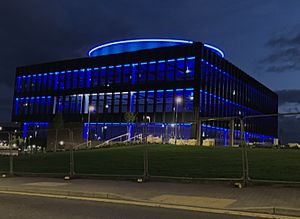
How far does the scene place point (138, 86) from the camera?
67875mm

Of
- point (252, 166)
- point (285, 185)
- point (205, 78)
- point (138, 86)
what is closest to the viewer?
point (285, 185)

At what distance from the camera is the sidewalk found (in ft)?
33.5

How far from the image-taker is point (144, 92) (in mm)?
67438

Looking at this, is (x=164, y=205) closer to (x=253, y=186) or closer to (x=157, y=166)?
(x=253, y=186)

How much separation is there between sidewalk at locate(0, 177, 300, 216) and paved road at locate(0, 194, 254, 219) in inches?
36.5

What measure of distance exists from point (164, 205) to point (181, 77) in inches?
2117

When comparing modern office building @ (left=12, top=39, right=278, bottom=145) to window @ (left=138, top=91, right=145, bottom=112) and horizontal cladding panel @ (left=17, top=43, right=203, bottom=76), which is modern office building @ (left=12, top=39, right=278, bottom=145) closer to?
horizontal cladding panel @ (left=17, top=43, right=203, bottom=76)

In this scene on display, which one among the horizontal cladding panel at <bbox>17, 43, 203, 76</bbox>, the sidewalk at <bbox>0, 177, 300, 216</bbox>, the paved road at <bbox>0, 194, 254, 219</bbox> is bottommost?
the paved road at <bbox>0, 194, 254, 219</bbox>

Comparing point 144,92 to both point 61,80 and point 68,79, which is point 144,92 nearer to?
point 68,79

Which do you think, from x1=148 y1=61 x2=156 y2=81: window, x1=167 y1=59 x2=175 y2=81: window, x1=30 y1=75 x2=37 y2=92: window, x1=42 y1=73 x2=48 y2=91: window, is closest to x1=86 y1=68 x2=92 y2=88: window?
x1=42 y1=73 x2=48 y2=91: window

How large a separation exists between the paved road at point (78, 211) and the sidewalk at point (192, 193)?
0.93 metres

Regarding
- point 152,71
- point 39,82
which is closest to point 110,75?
point 152,71

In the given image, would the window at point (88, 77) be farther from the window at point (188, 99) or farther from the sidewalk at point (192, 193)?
the sidewalk at point (192, 193)

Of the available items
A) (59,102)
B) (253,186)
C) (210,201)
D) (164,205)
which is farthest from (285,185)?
(59,102)
